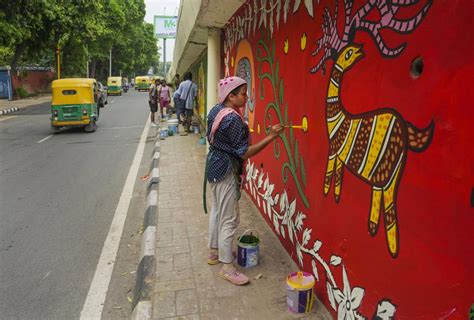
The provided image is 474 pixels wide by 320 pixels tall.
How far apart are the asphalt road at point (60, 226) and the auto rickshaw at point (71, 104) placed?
2603 millimetres

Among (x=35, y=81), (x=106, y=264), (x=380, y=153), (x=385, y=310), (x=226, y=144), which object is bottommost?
(x=106, y=264)

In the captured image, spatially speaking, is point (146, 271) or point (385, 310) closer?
point (385, 310)

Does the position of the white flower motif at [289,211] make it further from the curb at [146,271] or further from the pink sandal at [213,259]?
the curb at [146,271]

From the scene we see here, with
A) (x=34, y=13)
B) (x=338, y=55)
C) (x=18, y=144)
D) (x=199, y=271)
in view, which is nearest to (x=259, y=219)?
(x=199, y=271)

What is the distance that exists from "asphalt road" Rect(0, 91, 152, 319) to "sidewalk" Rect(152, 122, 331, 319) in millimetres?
400

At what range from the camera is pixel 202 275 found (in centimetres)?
383

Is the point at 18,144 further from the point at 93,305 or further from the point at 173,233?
the point at 93,305

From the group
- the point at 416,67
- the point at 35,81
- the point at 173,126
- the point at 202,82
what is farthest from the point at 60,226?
the point at 35,81

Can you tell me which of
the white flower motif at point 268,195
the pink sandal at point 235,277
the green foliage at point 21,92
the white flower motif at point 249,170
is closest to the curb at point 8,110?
the green foliage at point 21,92

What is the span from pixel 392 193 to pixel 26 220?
5.16 metres

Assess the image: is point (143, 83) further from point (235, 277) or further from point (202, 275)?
point (235, 277)

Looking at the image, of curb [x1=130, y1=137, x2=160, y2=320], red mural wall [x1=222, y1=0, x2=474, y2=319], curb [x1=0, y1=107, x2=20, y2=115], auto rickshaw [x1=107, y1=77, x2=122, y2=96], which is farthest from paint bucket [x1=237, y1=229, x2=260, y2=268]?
auto rickshaw [x1=107, y1=77, x2=122, y2=96]

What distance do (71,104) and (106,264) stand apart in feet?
36.0

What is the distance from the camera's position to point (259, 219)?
5.27 metres
